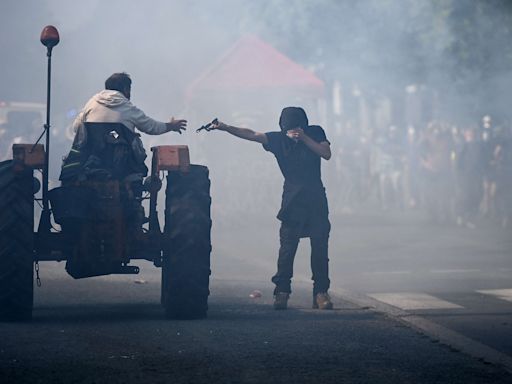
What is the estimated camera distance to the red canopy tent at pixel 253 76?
3009cm

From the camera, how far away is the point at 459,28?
85.6 feet

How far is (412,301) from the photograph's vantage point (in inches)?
461

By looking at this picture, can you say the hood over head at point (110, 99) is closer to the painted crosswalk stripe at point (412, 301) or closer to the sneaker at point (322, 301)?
the sneaker at point (322, 301)

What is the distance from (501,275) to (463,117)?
18839 millimetres

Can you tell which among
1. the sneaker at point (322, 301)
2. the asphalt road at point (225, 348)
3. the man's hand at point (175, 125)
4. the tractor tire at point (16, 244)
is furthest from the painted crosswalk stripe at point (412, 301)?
the tractor tire at point (16, 244)

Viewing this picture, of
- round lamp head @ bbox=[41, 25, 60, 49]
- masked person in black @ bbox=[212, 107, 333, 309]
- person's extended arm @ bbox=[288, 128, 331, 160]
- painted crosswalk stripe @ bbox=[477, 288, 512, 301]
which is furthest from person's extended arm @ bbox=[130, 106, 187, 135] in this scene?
painted crosswalk stripe @ bbox=[477, 288, 512, 301]

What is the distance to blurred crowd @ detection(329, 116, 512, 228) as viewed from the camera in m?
24.8

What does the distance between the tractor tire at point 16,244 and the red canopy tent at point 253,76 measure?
20.5 metres

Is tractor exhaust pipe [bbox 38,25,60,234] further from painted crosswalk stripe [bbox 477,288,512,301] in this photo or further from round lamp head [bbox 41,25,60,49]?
painted crosswalk stripe [bbox 477,288,512,301]

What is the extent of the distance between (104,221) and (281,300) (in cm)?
181

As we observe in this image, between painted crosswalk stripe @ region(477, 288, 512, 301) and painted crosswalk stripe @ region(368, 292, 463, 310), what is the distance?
0.59m

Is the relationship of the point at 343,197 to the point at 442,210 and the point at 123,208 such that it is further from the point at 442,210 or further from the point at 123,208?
the point at 123,208

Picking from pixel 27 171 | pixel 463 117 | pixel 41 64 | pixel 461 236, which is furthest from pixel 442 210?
pixel 41 64

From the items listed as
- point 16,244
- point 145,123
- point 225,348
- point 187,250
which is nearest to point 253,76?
point 145,123
